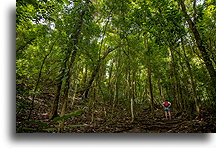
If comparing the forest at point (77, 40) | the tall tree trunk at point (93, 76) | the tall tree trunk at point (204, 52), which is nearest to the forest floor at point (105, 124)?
the forest at point (77, 40)

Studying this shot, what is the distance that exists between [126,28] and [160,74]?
384 centimetres

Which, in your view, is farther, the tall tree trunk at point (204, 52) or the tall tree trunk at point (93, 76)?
the tall tree trunk at point (93, 76)

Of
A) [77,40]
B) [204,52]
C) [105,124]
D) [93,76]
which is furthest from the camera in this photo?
[93,76]

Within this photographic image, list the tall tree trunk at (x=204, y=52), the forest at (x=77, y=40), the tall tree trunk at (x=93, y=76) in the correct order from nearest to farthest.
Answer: the forest at (x=77, y=40)
the tall tree trunk at (x=204, y=52)
the tall tree trunk at (x=93, y=76)

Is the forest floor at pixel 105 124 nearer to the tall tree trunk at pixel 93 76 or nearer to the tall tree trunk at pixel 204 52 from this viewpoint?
the tall tree trunk at pixel 93 76

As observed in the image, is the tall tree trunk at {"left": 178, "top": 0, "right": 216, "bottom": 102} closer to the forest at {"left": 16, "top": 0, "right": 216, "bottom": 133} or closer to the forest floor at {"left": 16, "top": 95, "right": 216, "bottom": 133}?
the forest at {"left": 16, "top": 0, "right": 216, "bottom": 133}

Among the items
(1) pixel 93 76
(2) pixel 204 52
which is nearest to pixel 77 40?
(1) pixel 93 76

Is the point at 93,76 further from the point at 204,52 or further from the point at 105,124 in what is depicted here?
the point at 204,52

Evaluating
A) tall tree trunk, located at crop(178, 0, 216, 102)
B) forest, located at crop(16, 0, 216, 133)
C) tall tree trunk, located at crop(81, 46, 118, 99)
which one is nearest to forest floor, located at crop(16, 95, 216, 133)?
forest, located at crop(16, 0, 216, 133)

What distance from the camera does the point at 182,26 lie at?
374cm

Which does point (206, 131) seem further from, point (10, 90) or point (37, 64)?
point (10, 90)

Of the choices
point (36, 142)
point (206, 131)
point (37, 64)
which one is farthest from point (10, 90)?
point (206, 131)

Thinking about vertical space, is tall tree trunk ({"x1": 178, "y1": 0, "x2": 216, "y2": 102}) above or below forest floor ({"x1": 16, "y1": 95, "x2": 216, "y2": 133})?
above

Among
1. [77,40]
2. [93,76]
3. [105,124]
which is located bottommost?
[105,124]
